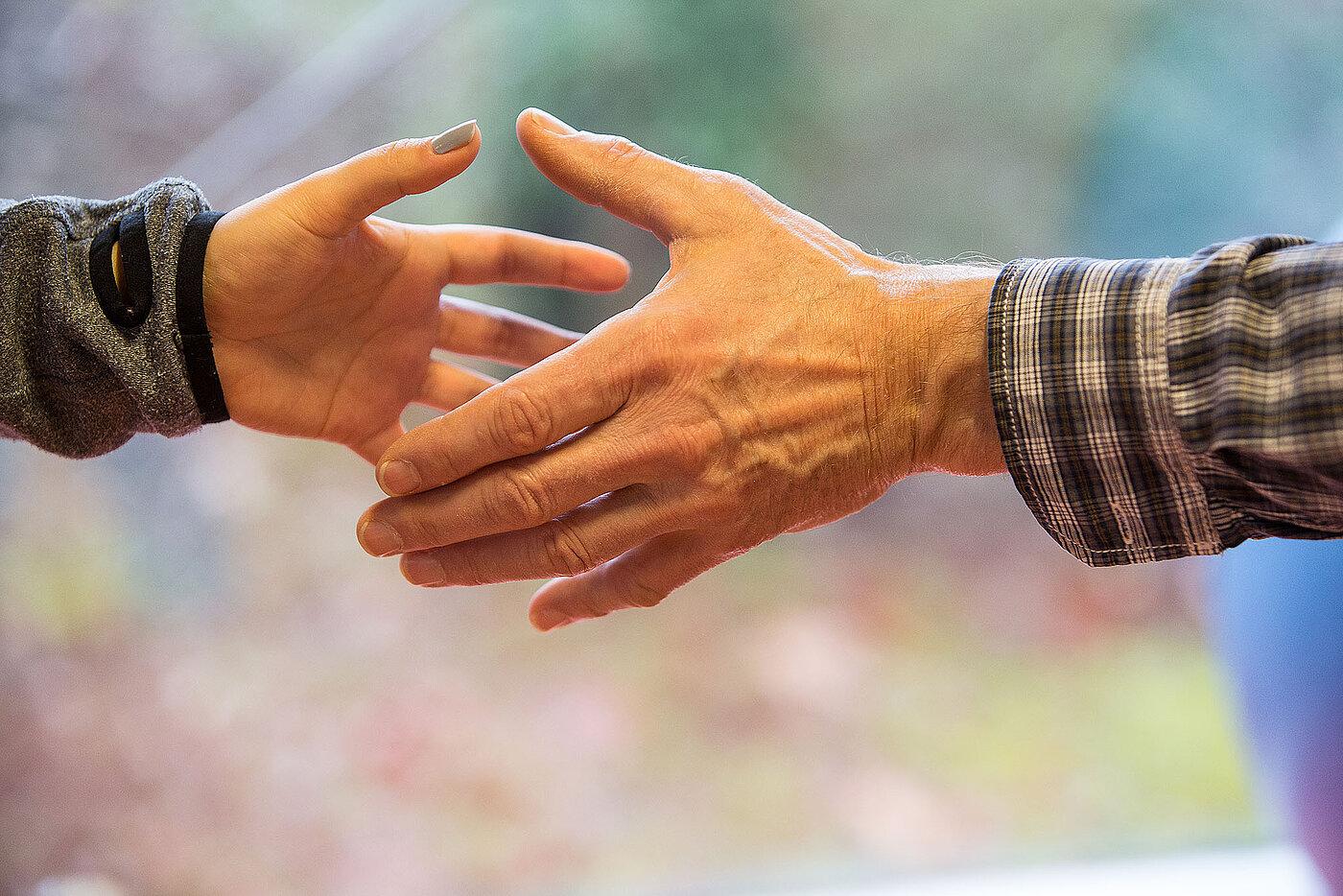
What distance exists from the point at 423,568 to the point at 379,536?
0.06 metres

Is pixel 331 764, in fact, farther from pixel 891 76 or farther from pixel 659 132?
pixel 891 76

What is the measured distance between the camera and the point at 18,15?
6.17 feet

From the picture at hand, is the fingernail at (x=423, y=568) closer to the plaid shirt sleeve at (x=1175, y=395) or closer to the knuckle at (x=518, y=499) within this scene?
the knuckle at (x=518, y=499)

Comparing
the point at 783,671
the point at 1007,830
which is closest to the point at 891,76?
the point at 783,671

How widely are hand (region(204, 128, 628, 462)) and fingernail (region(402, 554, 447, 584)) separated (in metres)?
0.22

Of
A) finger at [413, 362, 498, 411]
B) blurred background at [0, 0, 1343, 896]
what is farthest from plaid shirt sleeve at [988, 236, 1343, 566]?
blurred background at [0, 0, 1343, 896]

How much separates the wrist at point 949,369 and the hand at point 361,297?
15.3 inches

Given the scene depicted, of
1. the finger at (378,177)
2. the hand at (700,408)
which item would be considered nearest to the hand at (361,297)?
the finger at (378,177)

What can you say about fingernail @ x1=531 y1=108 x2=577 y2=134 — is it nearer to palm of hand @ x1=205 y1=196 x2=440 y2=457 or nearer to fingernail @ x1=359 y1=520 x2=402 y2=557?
palm of hand @ x1=205 y1=196 x2=440 y2=457

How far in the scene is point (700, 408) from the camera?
0.82m

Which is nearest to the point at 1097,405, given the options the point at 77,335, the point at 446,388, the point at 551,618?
the point at 551,618

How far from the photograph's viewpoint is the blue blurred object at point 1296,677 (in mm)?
1174

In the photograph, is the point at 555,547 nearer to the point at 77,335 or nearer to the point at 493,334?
the point at 493,334

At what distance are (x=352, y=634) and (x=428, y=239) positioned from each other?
1.27m
